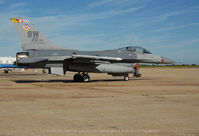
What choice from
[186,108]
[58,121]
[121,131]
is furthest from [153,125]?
[186,108]

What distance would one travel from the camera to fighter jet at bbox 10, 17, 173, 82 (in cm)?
1792

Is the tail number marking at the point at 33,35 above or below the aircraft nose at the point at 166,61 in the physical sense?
above

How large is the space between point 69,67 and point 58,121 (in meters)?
13.6

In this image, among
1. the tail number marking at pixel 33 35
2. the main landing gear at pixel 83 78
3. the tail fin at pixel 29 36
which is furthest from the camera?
the main landing gear at pixel 83 78

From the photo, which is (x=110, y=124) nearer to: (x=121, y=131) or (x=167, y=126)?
(x=121, y=131)

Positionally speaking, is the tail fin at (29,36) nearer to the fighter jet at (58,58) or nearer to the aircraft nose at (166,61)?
the fighter jet at (58,58)

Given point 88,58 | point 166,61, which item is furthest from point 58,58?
point 166,61

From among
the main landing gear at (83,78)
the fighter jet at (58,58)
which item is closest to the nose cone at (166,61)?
the fighter jet at (58,58)

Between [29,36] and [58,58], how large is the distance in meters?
2.96

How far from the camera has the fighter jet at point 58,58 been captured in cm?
1792

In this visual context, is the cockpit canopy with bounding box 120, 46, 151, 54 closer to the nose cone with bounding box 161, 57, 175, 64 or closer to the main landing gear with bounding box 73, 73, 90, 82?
the nose cone with bounding box 161, 57, 175, 64

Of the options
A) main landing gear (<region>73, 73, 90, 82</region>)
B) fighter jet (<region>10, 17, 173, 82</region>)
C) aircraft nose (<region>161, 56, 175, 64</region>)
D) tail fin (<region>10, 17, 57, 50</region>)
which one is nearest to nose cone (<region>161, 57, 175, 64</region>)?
aircraft nose (<region>161, 56, 175, 64</region>)

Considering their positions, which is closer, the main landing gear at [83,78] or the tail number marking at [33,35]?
the tail number marking at [33,35]

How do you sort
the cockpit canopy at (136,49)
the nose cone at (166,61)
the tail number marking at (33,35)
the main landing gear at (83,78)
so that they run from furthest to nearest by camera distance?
1. the nose cone at (166,61)
2. the cockpit canopy at (136,49)
3. the main landing gear at (83,78)
4. the tail number marking at (33,35)
